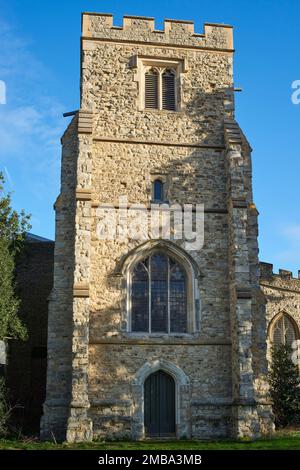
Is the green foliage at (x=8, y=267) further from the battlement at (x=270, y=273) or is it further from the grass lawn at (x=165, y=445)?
the battlement at (x=270, y=273)

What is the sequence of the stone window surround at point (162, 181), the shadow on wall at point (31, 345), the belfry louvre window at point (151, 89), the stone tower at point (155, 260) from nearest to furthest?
1. the stone tower at point (155, 260)
2. the stone window surround at point (162, 181)
3. the belfry louvre window at point (151, 89)
4. the shadow on wall at point (31, 345)

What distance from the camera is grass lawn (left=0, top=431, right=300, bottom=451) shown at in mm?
14875

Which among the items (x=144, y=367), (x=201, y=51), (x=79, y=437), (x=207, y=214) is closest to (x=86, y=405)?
(x=79, y=437)

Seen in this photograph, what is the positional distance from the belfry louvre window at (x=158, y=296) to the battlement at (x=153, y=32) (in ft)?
23.0

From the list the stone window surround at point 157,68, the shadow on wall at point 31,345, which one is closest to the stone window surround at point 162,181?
the stone window surround at point 157,68

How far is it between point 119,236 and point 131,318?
236cm

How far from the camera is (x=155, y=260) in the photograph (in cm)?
1914

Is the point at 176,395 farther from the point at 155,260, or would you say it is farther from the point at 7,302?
the point at 7,302

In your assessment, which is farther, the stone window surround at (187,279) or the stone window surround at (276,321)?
the stone window surround at (276,321)

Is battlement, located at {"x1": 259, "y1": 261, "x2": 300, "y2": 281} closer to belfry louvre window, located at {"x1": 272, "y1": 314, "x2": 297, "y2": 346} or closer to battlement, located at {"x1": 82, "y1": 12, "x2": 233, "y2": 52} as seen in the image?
belfry louvre window, located at {"x1": 272, "y1": 314, "x2": 297, "y2": 346}

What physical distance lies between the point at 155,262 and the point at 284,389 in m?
6.29

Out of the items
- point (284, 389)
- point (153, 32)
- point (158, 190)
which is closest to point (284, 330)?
point (284, 389)

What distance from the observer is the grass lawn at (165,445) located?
14875 millimetres

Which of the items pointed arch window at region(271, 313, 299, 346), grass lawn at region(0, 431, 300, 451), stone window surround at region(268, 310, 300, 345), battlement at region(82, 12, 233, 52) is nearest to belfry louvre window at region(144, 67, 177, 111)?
A: battlement at region(82, 12, 233, 52)
